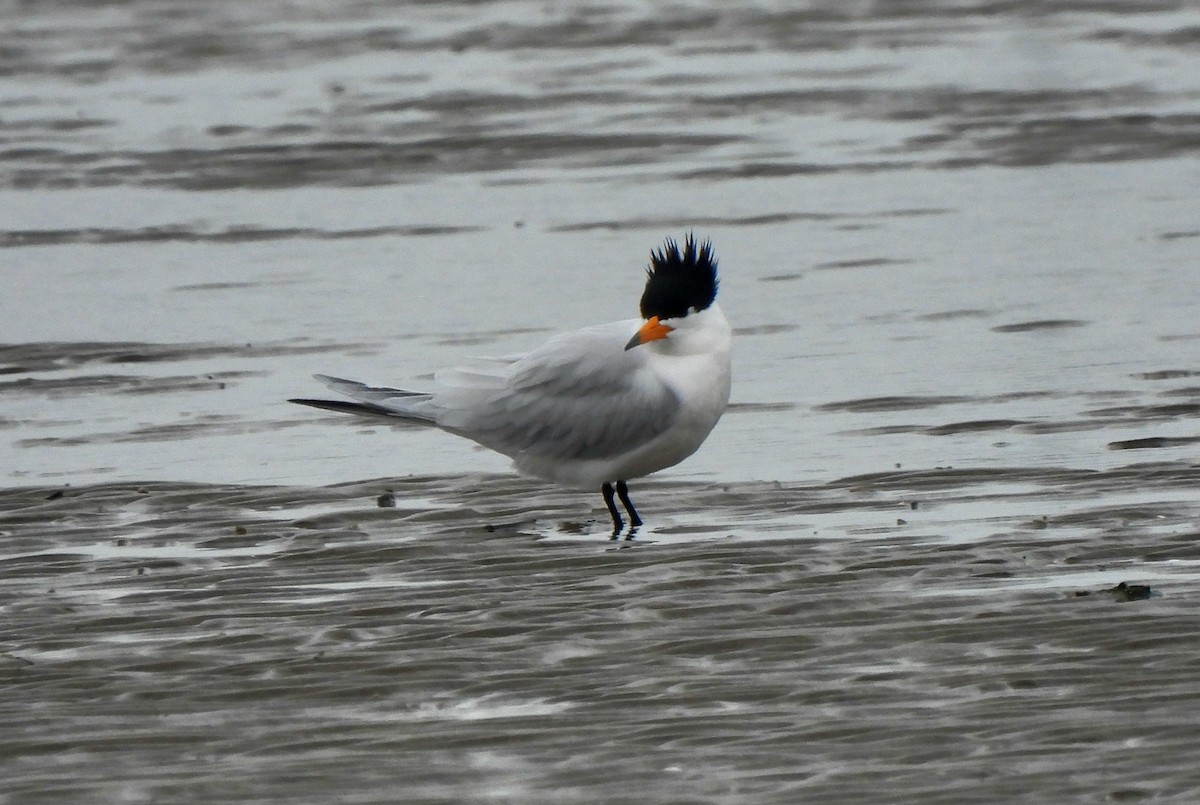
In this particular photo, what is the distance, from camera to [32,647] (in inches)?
238

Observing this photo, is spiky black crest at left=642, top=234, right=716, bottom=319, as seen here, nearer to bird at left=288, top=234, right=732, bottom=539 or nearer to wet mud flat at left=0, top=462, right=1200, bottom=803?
bird at left=288, top=234, right=732, bottom=539

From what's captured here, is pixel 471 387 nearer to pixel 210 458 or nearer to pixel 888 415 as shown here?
pixel 210 458

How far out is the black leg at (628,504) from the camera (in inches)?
296

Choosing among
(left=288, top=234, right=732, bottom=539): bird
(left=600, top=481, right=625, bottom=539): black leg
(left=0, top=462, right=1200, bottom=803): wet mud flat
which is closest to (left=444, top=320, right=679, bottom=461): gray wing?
(left=288, top=234, right=732, bottom=539): bird

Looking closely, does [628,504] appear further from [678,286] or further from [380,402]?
[380,402]

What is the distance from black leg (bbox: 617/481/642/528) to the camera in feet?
24.7

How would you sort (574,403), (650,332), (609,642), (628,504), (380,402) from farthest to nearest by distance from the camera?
(380,402)
(574,403)
(650,332)
(628,504)
(609,642)

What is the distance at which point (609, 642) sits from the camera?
232 inches

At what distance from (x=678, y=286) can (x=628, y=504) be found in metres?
0.76

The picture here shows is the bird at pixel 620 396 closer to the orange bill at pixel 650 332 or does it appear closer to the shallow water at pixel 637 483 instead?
the orange bill at pixel 650 332

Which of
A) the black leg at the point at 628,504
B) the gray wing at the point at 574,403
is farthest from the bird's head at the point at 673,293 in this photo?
the black leg at the point at 628,504

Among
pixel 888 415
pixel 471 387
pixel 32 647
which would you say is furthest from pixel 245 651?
pixel 888 415

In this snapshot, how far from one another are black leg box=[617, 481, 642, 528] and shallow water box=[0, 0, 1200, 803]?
0.32ft

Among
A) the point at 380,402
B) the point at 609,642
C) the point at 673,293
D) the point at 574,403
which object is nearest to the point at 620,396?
the point at 574,403
